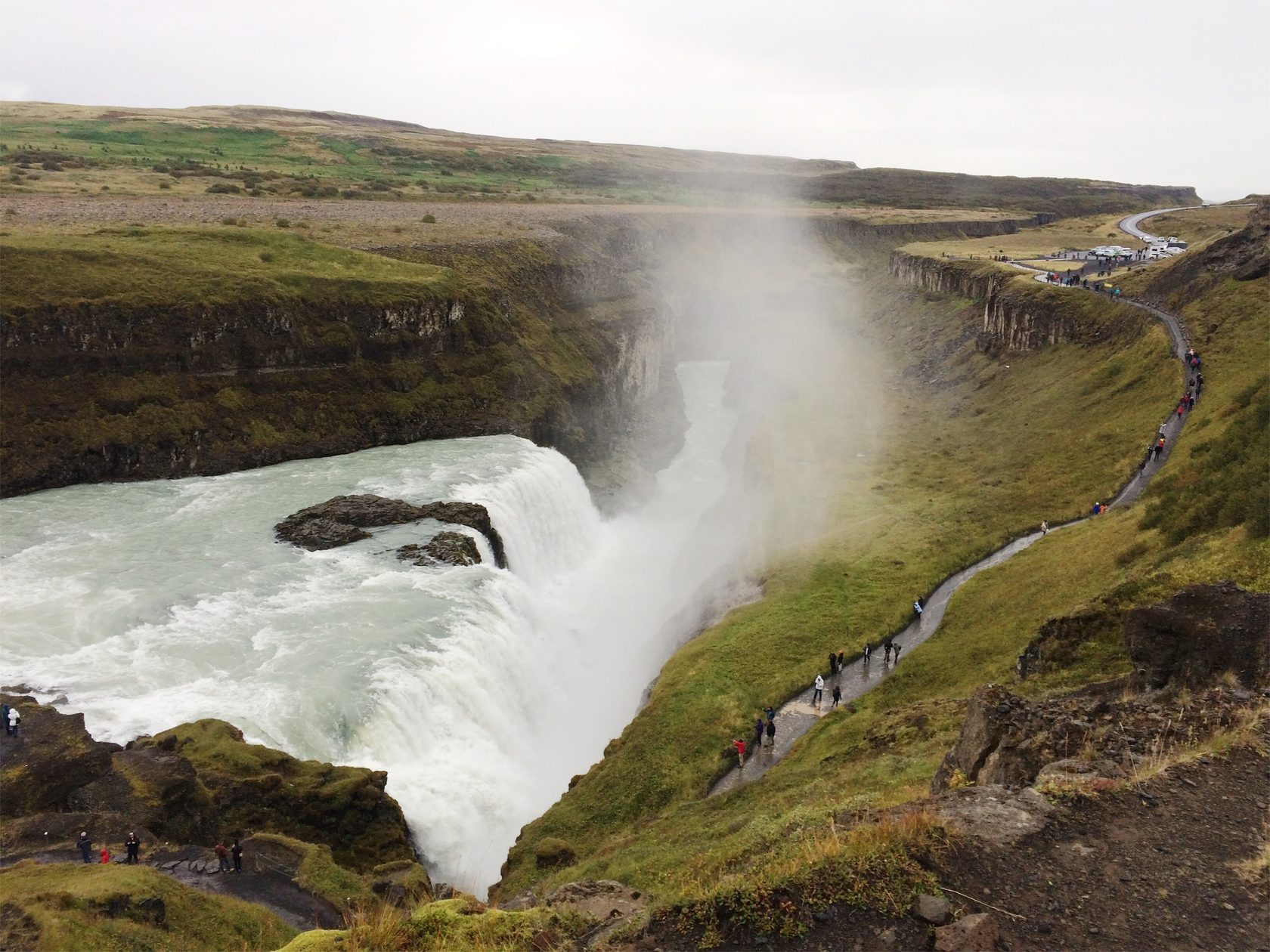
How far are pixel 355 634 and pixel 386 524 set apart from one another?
11289mm

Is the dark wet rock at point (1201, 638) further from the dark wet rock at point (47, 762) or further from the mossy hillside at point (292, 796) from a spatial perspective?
the dark wet rock at point (47, 762)

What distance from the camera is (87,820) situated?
2275cm

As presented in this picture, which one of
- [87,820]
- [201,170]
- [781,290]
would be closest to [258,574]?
[87,820]

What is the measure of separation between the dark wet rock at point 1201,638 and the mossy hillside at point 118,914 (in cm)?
2172

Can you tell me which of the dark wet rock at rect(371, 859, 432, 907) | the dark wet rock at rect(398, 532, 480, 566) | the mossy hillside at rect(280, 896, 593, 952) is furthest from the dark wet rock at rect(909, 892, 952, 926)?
the dark wet rock at rect(398, 532, 480, 566)

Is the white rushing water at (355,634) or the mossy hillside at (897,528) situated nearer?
the white rushing water at (355,634)

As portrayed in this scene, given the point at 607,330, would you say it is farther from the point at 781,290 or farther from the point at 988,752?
the point at 988,752

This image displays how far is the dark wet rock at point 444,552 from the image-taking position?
42531 mm

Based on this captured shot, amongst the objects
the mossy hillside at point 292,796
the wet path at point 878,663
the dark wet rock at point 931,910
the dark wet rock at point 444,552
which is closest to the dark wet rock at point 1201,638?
the dark wet rock at point 931,910

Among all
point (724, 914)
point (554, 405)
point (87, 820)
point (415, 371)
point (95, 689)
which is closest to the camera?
point (724, 914)

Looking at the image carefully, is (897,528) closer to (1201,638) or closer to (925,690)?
(925,690)

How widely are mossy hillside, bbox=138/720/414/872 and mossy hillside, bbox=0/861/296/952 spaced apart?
470cm

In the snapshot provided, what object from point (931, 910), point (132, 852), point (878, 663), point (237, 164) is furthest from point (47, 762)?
point (237, 164)

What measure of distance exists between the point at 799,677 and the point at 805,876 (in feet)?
88.0
